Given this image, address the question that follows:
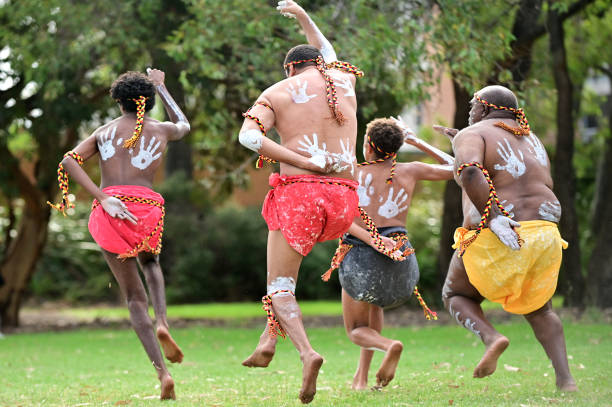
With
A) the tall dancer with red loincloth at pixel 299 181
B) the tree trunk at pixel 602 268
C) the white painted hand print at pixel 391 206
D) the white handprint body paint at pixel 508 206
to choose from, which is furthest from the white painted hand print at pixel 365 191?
the tree trunk at pixel 602 268

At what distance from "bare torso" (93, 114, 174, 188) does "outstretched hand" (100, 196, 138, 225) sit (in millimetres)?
233

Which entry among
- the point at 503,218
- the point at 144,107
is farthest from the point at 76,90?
the point at 503,218

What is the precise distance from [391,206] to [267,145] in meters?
1.63

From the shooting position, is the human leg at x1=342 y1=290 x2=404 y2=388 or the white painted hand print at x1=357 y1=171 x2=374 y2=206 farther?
the white painted hand print at x1=357 y1=171 x2=374 y2=206

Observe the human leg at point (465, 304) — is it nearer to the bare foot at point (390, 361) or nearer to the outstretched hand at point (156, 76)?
the bare foot at point (390, 361)

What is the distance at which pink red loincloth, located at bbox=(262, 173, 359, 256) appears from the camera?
16.9 feet

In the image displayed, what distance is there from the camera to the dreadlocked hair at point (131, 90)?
6242mm

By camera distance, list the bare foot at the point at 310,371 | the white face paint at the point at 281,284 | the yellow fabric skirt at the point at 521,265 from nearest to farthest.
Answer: the bare foot at the point at 310,371 < the white face paint at the point at 281,284 < the yellow fabric skirt at the point at 521,265

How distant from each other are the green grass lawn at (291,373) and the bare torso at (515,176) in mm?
1247

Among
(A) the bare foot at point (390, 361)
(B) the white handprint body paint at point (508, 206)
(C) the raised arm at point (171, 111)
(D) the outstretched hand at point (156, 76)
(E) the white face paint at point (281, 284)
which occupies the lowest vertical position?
(A) the bare foot at point (390, 361)

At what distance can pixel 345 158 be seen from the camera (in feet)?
17.4

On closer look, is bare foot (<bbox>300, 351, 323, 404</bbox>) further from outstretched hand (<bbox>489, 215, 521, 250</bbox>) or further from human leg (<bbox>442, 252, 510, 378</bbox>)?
outstretched hand (<bbox>489, 215, 521, 250</bbox>)

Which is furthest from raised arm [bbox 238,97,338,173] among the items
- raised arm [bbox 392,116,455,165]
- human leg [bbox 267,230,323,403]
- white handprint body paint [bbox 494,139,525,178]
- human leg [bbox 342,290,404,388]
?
human leg [bbox 342,290,404,388]

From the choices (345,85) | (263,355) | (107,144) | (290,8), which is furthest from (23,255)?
(345,85)
